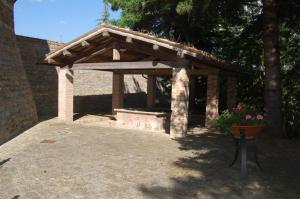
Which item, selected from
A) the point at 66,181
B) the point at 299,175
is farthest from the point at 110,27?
the point at 299,175

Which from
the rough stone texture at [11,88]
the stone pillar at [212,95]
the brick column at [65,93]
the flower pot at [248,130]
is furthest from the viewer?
the brick column at [65,93]

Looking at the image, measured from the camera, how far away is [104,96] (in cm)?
1988

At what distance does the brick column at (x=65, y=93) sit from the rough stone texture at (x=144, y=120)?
92.6 inches

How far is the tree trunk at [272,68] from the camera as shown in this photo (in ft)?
35.9

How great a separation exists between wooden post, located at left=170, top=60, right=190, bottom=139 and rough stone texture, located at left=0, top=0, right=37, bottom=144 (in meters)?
5.13

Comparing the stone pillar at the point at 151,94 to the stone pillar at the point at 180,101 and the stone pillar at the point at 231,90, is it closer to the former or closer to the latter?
the stone pillar at the point at 231,90

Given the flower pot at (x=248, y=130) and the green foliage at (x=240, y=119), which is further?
the green foliage at (x=240, y=119)

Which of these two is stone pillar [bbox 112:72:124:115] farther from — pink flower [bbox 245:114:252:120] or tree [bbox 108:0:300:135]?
pink flower [bbox 245:114:252:120]

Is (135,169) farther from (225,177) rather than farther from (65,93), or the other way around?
(65,93)

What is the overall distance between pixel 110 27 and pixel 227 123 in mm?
5894

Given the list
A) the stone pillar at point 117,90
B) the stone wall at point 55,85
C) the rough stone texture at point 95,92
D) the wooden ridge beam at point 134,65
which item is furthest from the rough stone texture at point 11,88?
the rough stone texture at point 95,92

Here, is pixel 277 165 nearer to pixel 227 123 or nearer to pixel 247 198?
pixel 227 123

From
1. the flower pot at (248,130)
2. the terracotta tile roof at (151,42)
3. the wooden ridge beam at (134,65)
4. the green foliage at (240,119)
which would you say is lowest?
the flower pot at (248,130)

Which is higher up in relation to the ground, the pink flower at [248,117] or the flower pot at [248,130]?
the pink flower at [248,117]
